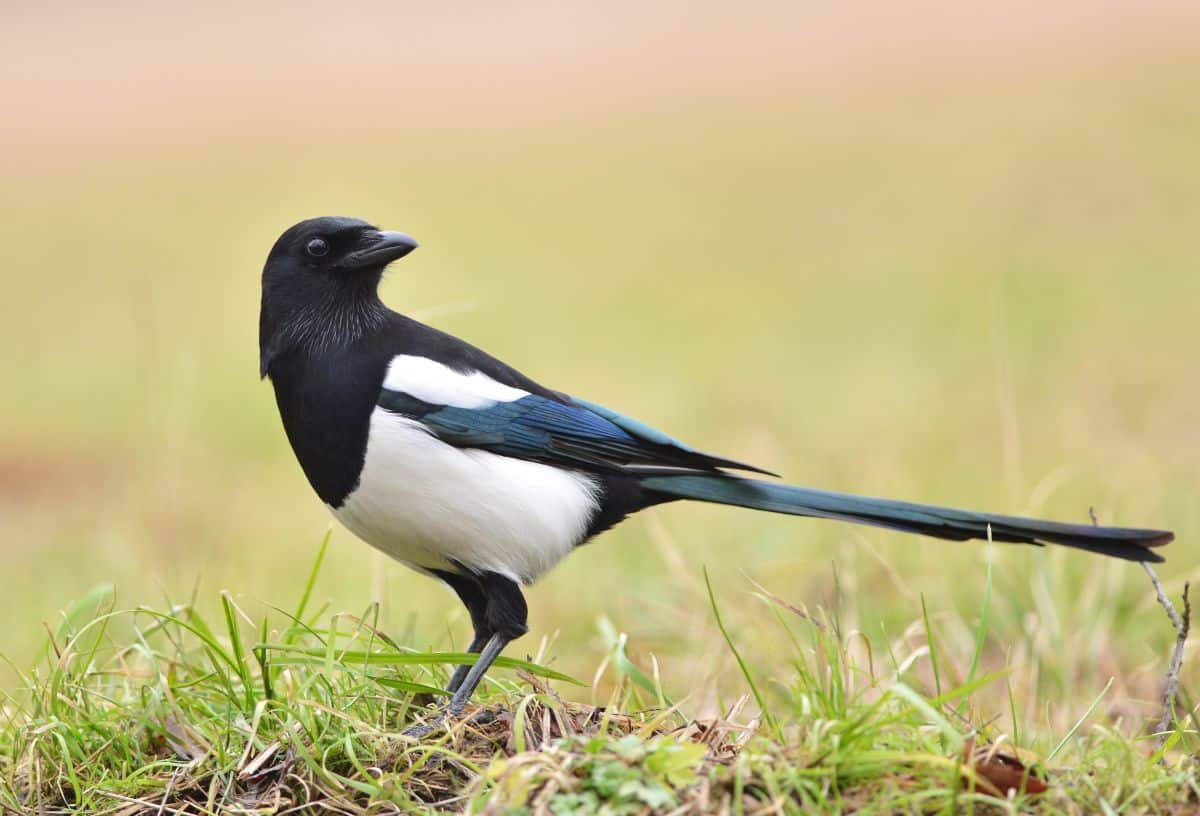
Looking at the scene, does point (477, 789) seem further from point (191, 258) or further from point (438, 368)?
point (191, 258)

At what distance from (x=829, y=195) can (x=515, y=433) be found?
9670 millimetres

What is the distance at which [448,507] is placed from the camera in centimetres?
315

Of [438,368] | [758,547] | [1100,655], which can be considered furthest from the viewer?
[758,547]

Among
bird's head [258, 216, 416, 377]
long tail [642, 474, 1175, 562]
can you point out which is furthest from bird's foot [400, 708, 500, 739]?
bird's head [258, 216, 416, 377]

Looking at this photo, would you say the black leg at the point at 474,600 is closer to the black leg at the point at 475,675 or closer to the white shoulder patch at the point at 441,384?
the black leg at the point at 475,675

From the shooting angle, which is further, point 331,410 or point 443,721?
point 331,410

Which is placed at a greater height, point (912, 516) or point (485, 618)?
point (912, 516)

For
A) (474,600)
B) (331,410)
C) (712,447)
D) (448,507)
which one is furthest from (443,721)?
(712,447)

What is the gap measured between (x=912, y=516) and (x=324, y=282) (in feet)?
4.62

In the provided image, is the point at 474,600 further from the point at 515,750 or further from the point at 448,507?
the point at 515,750

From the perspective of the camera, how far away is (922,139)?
43.8 feet

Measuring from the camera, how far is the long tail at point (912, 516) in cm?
311

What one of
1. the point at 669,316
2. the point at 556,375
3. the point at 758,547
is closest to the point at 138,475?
the point at 556,375

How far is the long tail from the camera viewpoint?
311 centimetres
